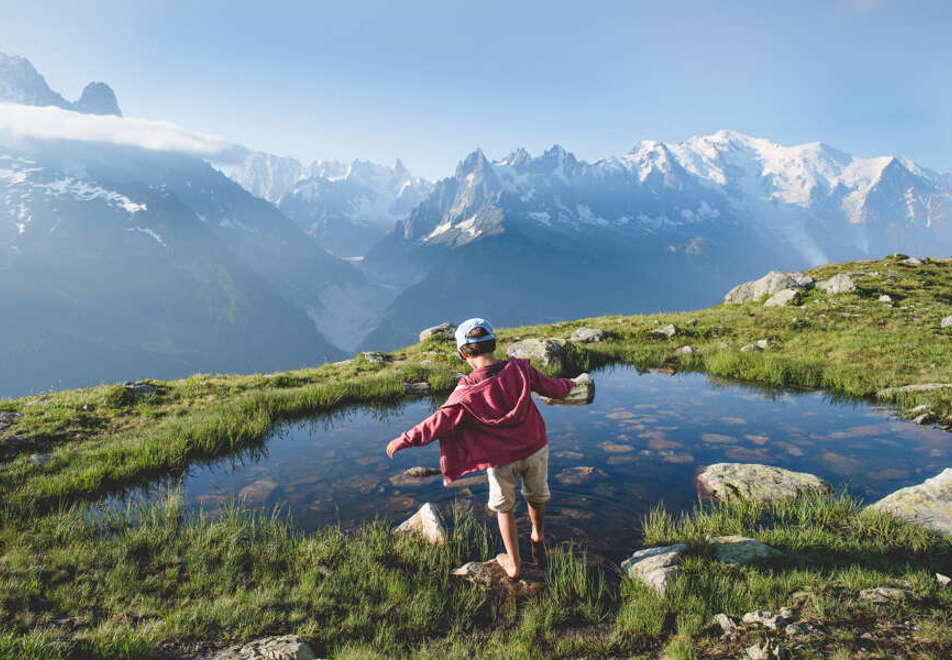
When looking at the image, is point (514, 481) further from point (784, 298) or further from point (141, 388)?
point (784, 298)

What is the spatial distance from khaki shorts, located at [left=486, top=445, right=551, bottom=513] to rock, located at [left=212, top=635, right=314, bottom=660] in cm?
241

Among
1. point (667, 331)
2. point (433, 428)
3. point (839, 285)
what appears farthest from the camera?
point (839, 285)

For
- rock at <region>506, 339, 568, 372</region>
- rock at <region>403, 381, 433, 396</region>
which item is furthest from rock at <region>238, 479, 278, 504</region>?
rock at <region>506, 339, 568, 372</region>

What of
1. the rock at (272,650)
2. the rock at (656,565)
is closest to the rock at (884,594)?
the rock at (656,565)

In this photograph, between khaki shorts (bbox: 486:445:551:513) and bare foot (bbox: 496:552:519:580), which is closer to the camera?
bare foot (bbox: 496:552:519:580)

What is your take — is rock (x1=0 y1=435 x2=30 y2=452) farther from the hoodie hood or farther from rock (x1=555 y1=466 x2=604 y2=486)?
rock (x1=555 y1=466 x2=604 y2=486)

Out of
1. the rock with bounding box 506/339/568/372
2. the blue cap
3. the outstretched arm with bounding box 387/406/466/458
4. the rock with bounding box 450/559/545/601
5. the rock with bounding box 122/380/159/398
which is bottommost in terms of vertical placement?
the rock with bounding box 450/559/545/601

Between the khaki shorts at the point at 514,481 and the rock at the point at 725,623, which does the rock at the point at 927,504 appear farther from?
the khaki shorts at the point at 514,481

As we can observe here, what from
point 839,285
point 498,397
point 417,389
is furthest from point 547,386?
point 839,285

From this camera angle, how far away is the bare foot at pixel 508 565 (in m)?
5.65

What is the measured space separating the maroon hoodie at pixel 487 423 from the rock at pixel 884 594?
11.6 ft

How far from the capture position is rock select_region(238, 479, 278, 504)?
8250 millimetres

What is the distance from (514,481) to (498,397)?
1169 millimetres

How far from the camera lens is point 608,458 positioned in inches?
371
